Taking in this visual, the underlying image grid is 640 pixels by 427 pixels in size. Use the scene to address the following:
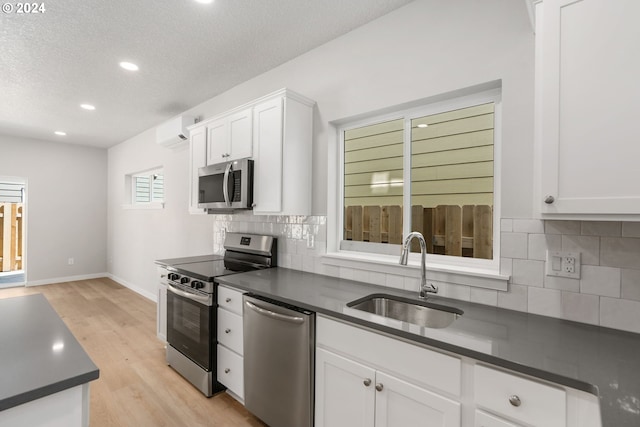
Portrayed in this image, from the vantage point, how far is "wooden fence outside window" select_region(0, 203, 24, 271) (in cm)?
618

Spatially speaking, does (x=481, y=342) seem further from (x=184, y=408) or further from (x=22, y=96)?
(x=22, y=96)

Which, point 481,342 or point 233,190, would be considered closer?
point 481,342

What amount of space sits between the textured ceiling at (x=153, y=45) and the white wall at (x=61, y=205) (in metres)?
2.40

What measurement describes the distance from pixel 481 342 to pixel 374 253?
1207 mm

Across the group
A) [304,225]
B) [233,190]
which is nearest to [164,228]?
[233,190]

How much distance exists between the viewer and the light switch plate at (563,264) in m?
1.46

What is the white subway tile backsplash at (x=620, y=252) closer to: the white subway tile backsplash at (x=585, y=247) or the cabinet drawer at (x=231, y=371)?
the white subway tile backsplash at (x=585, y=247)

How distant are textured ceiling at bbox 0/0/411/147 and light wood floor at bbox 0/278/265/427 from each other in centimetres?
279

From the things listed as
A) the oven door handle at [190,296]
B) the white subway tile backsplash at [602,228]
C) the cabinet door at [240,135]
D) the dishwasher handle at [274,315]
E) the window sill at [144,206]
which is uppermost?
the cabinet door at [240,135]

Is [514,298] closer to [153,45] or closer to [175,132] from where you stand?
[153,45]

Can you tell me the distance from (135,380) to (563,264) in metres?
3.22

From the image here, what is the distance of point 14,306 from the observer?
1.49 metres

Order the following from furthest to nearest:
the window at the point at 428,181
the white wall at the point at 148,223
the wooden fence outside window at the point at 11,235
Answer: the wooden fence outside window at the point at 11,235, the white wall at the point at 148,223, the window at the point at 428,181

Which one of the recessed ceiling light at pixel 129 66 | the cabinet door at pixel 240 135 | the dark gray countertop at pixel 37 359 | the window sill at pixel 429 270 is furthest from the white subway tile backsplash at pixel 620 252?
the recessed ceiling light at pixel 129 66
